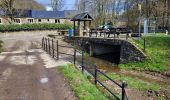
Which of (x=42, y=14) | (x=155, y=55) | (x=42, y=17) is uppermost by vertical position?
(x=42, y=14)

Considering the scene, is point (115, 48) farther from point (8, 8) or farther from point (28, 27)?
point (8, 8)

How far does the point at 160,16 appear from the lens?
157 feet

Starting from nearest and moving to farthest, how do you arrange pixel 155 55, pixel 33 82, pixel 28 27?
pixel 33 82 → pixel 155 55 → pixel 28 27

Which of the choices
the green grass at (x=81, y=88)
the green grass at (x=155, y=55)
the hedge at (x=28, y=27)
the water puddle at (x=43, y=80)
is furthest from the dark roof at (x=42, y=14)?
the water puddle at (x=43, y=80)

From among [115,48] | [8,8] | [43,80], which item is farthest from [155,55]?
[8,8]

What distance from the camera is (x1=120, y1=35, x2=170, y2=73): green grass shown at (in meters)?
24.0

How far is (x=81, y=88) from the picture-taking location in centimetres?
1189

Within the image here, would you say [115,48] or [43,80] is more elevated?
[115,48]

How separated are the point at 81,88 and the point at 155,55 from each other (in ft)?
49.6

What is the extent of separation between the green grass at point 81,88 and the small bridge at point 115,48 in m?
12.1

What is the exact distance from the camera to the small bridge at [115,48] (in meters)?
26.5

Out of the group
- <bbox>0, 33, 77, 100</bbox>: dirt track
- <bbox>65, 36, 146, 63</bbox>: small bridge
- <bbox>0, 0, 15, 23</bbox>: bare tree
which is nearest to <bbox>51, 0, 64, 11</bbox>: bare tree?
<bbox>0, 0, 15, 23</bbox>: bare tree

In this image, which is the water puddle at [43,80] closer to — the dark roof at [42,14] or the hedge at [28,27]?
the hedge at [28,27]

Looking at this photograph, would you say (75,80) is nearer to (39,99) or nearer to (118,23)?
(39,99)
